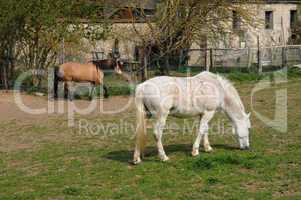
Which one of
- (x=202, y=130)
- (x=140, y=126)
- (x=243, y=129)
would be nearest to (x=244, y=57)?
(x=243, y=129)

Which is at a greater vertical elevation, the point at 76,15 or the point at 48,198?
the point at 76,15

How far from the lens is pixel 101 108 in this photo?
15203 mm

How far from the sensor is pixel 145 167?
320 inches

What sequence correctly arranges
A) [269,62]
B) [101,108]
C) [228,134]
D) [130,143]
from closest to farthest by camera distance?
[130,143] → [228,134] → [101,108] → [269,62]

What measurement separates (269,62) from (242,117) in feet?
53.9

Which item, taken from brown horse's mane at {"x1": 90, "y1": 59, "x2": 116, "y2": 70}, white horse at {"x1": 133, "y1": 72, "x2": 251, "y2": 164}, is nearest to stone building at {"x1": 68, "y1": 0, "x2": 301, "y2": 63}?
brown horse's mane at {"x1": 90, "y1": 59, "x2": 116, "y2": 70}

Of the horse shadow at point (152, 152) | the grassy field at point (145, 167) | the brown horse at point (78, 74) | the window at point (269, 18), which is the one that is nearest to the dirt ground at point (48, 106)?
the brown horse at point (78, 74)

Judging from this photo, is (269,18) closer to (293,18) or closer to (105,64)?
(293,18)

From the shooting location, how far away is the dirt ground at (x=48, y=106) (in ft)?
46.5

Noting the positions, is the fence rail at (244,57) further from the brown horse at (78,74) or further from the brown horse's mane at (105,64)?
the brown horse at (78,74)

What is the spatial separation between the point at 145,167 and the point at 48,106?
8.19 metres

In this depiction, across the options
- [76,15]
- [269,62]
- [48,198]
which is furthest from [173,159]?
[269,62]

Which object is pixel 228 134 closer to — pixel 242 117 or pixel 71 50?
pixel 242 117

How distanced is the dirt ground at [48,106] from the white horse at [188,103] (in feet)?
18.3
